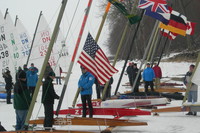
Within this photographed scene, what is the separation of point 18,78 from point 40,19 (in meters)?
13.2

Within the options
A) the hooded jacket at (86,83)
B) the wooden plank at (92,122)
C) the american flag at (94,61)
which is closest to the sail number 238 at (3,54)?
the american flag at (94,61)

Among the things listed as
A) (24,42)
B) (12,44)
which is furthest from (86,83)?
(24,42)

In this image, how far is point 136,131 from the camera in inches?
348

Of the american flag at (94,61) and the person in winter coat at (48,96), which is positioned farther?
the american flag at (94,61)

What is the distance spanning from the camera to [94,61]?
10211 mm

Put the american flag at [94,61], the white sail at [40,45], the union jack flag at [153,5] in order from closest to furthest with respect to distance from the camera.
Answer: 1. the american flag at [94,61]
2. the union jack flag at [153,5]
3. the white sail at [40,45]

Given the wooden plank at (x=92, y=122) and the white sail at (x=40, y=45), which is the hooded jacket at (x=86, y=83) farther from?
the white sail at (x=40, y=45)

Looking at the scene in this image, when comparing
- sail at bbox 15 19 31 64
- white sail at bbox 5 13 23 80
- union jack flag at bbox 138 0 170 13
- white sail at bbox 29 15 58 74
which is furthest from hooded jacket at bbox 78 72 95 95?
sail at bbox 15 19 31 64

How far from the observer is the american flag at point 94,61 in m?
10.1

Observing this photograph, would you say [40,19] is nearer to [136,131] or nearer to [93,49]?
[93,49]

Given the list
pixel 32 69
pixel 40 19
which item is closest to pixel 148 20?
pixel 40 19

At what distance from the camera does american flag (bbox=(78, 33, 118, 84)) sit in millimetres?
10055

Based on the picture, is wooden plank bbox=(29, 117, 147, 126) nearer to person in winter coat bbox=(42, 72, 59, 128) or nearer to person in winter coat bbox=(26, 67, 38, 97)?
person in winter coat bbox=(42, 72, 59, 128)

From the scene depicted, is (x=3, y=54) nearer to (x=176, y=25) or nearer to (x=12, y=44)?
(x=12, y=44)
